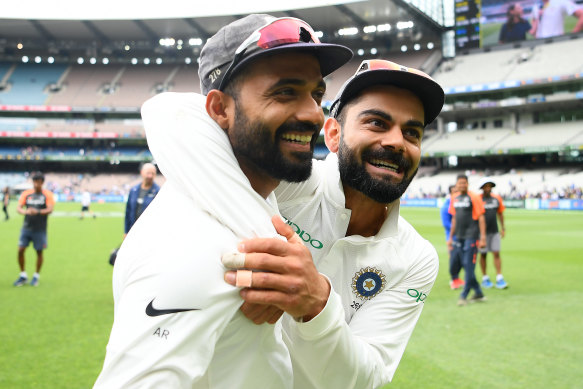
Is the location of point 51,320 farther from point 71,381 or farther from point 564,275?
point 564,275

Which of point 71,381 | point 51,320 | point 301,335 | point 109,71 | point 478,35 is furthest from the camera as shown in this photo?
point 109,71

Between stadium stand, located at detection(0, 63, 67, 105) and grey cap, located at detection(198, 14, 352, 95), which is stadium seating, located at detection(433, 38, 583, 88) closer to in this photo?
stadium stand, located at detection(0, 63, 67, 105)

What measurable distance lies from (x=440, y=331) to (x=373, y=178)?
514 cm

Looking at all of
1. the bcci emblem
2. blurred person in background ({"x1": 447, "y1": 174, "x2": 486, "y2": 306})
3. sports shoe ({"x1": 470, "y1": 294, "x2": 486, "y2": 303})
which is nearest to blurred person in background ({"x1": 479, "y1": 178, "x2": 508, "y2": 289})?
blurred person in background ({"x1": 447, "y1": 174, "x2": 486, "y2": 306})

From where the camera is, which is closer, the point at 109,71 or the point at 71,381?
the point at 71,381

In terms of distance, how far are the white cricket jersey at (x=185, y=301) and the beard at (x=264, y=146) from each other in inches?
4.2

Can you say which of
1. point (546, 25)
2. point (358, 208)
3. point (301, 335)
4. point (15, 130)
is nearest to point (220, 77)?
point (301, 335)

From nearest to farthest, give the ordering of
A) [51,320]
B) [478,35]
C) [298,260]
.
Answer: [298,260] → [51,320] → [478,35]

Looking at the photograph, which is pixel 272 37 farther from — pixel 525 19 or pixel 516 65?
pixel 525 19

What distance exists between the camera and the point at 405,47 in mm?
56656

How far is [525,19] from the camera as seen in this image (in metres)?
49.6

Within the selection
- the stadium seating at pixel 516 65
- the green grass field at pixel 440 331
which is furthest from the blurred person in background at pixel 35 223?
the stadium seating at pixel 516 65

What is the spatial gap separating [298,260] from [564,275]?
11305 mm

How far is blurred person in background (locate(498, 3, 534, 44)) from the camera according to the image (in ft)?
163
